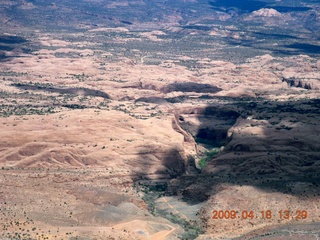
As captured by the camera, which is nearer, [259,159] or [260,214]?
[260,214]

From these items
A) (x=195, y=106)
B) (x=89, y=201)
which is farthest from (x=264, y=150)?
(x=195, y=106)

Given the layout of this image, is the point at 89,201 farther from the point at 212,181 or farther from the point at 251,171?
the point at 251,171

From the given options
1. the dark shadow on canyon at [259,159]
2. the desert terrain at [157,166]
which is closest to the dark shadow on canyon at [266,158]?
the dark shadow on canyon at [259,159]

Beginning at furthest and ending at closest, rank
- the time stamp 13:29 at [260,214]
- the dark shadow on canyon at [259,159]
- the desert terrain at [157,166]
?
the dark shadow on canyon at [259,159], the time stamp 13:29 at [260,214], the desert terrain at [157,166]

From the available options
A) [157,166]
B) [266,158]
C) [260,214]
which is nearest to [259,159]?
[266,158]

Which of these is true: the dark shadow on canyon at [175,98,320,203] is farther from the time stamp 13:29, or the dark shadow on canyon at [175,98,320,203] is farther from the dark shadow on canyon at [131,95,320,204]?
the time stamp 13:29

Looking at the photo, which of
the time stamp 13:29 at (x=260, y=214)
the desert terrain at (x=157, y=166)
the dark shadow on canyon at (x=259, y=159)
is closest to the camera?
the desert terrain at (x=157, y=166)

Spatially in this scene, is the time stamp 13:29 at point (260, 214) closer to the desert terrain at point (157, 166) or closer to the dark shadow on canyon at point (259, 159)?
the desert terrain at point (157, 166)

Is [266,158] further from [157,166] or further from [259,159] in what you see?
[157,166]

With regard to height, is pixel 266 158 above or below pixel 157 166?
above
